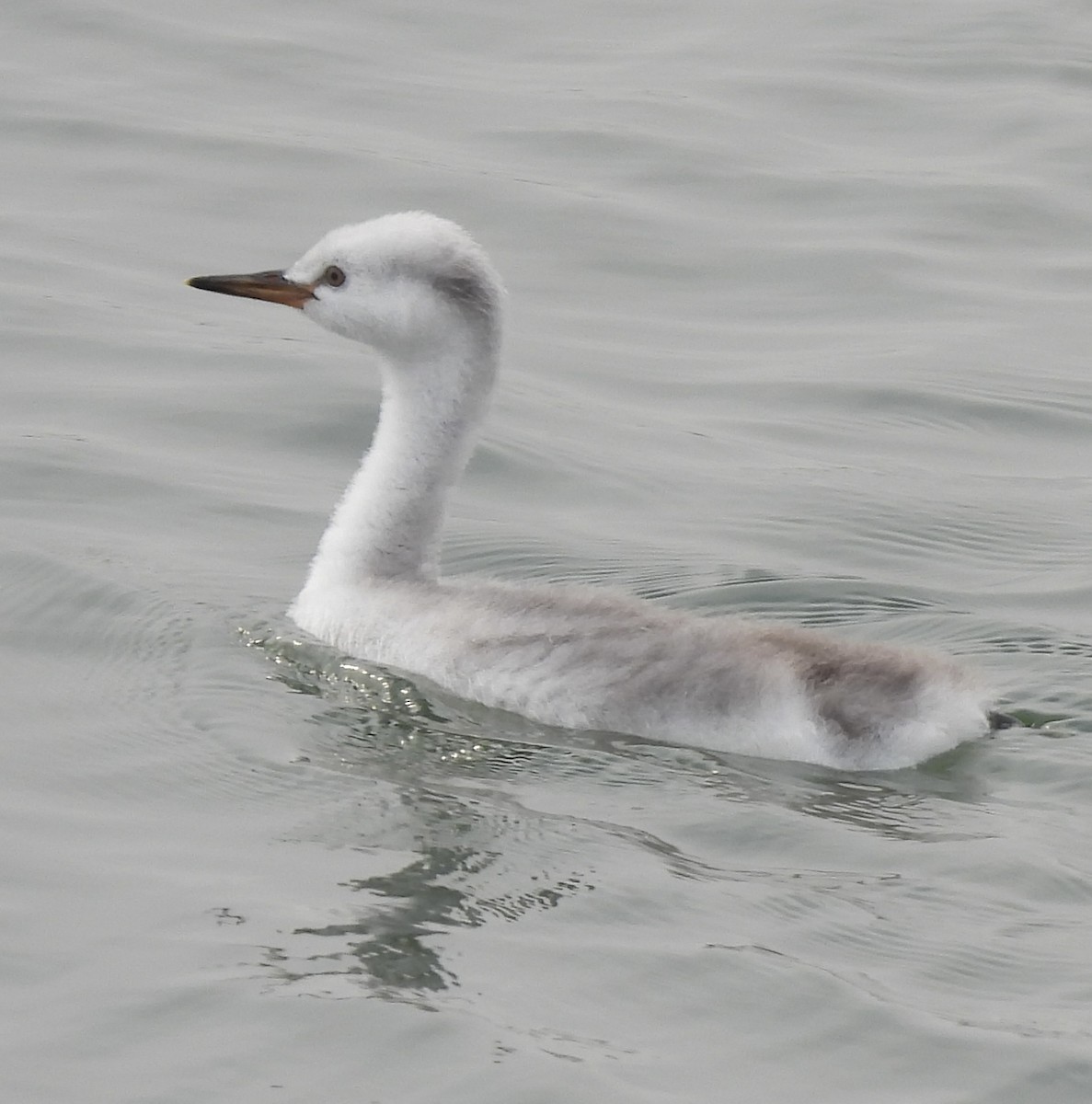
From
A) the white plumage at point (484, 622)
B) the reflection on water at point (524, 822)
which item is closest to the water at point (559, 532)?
the reflection on water at point (524, 822)

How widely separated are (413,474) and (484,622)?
2.93 ft

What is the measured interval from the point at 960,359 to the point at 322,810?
6.15 m

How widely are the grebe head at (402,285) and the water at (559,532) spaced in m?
1.10

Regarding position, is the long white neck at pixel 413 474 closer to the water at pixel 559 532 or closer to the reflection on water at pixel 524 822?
the water at pixel 559 532

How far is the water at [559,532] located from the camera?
5.90m

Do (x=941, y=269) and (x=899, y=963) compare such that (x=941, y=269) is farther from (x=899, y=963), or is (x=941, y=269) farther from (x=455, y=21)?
(x=899, y=963)

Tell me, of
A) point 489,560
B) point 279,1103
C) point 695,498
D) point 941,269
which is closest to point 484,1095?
point 279,1103

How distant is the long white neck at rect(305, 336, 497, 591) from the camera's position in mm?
8445

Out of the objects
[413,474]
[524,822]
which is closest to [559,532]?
[413,474]

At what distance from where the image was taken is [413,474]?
8523 millimetres

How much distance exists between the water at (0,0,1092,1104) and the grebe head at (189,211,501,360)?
1.10 m

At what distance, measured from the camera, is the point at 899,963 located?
6.14 meters

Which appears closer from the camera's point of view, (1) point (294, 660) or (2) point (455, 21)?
(1) point (294, 660)


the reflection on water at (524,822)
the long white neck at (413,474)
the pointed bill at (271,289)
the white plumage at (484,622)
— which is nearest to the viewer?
the reflection on water at (524,822)
